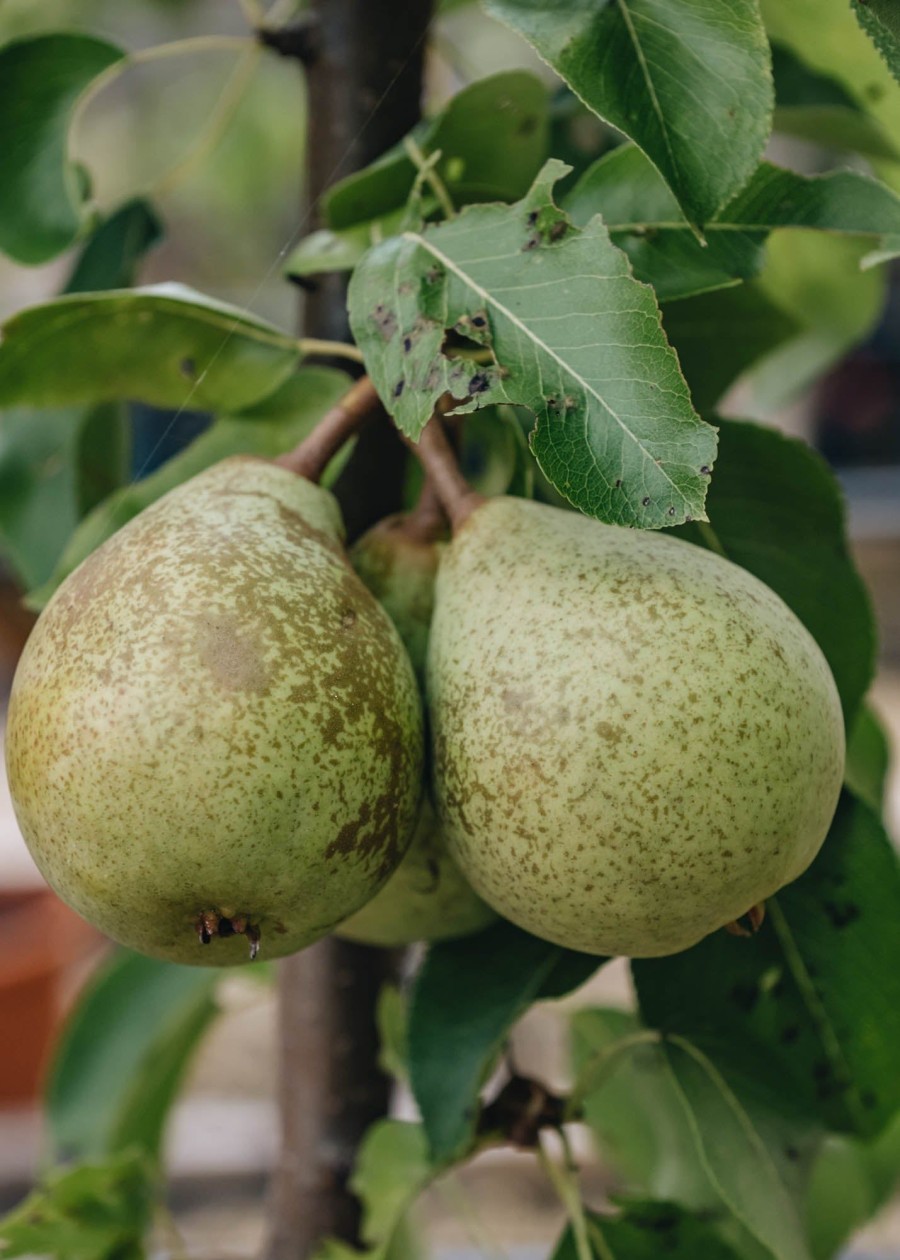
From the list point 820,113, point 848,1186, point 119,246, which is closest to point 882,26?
point 820,113

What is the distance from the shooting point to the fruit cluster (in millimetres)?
403

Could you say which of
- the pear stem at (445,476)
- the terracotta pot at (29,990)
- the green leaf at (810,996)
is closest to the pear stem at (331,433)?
the pear stem at (445,476)

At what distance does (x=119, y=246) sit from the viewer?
2.52ft

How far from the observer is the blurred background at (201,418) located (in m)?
0.92

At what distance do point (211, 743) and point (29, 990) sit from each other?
159cm

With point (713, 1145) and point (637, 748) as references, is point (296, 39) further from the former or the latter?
point (713, 1145)

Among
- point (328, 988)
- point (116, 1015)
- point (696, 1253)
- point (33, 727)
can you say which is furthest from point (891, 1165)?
point (33, 727)

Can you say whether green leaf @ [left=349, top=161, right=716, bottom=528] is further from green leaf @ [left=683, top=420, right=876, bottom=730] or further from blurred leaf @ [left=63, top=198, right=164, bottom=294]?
blurred leaf @ [left=63, top=198, right=164, bottom=294]

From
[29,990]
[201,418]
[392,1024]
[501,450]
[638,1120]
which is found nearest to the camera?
[501,450]

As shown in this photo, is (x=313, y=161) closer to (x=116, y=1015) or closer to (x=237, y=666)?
(x=237, y=666)

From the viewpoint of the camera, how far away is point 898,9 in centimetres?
42

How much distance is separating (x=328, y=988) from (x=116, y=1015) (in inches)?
12.9

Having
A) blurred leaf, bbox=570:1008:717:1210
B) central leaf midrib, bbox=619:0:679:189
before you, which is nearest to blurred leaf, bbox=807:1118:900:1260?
→ blurred leaf, bbox=570:1008:717:1210

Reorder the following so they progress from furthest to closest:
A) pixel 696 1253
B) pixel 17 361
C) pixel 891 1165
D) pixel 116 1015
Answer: pixel 116 1015 < pixel 891 1165 < pixel 696 1253 < pixel 17 361
